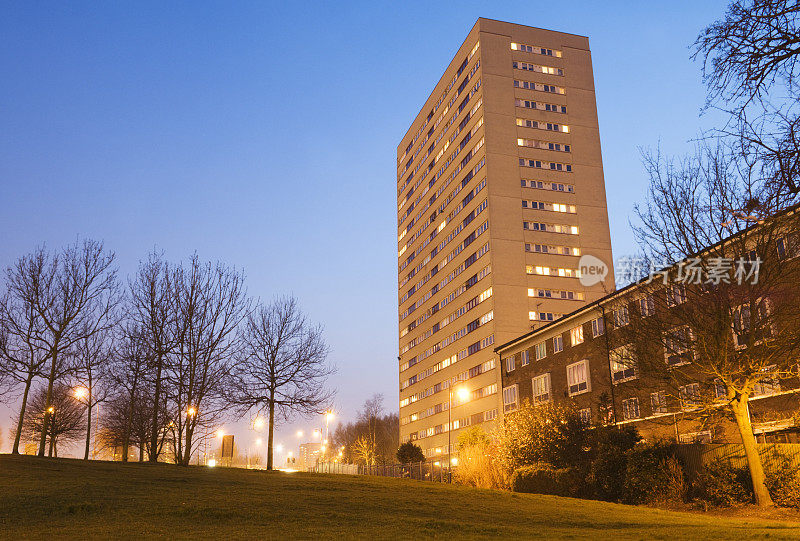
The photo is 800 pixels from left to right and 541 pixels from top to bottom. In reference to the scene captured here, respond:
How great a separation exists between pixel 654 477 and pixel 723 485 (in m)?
3.03

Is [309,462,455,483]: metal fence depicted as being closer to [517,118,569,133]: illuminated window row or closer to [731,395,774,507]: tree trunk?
[731,395,774,507]: tree trunk

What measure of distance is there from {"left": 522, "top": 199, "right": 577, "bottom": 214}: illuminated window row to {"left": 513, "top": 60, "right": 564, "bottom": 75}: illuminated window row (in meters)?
23.2

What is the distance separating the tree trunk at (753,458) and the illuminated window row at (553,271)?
64.0 meters

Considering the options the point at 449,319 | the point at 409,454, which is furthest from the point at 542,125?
the point at 409,454

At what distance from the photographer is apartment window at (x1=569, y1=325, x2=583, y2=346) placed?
48.1 metres

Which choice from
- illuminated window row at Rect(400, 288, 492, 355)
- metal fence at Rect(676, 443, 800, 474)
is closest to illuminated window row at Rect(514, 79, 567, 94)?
illuminated window row at Rect(400, 288, 492, 355)

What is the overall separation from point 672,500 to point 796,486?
4.80m

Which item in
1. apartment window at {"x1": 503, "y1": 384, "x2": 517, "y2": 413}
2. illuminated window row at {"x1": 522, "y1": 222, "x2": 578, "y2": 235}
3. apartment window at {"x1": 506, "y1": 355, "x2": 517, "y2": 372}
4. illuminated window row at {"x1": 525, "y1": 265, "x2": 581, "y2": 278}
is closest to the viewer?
apartment window at {"x1": 503, "y1": 384, "x2": 517, "y2": 413}

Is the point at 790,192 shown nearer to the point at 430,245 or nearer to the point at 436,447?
the point at 436,447

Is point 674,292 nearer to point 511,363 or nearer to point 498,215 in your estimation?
point 511,363

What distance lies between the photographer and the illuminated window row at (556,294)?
86000mm

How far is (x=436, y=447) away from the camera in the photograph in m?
97.5

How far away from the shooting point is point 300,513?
17719 millimetres

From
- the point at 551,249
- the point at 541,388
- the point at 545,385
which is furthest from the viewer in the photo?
the point at 551,249
